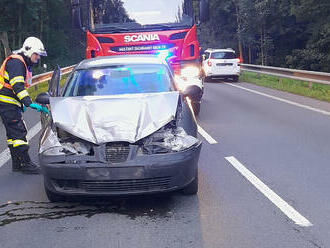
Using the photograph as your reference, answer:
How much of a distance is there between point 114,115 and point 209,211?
4.75 ft

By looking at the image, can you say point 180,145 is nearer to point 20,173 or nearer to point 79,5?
point 20,173

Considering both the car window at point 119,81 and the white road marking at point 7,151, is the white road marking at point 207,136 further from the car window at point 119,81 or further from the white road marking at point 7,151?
the white road marking at point 7,151

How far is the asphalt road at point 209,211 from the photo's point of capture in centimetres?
410

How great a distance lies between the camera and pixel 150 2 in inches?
501

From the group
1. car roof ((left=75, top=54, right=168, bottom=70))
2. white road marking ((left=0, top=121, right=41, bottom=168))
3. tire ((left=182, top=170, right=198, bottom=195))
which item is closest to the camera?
tire ((left=182, top=170, right=198, bottom=195))

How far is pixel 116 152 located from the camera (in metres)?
4.64

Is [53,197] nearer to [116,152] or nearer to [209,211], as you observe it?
[116,152]

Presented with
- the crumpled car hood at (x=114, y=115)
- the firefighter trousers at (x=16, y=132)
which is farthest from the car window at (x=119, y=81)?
the firefighter trousers at (x=16, y=132)

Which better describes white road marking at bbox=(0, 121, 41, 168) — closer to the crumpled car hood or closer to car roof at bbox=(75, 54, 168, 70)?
car roof at bbox=(75, 54, 168, 70)

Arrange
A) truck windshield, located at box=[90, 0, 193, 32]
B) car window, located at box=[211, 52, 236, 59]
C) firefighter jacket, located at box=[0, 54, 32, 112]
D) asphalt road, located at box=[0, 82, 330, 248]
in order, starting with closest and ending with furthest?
asphalt road, located at box=[0, 82, 330, 248] → firefighter jacket, located at box=[0, 54, 32, 112] → truck windshield, located at box=[90, 0, 193, 32] → car window, located at box=[211, 52, 236, 59]

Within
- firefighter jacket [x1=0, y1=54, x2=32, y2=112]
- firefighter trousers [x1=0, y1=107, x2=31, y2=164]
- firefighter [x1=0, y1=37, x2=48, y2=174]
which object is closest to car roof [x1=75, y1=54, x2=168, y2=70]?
firefighter [x1=0, y1=37, x2=48, y2=174]

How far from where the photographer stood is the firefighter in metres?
6.19

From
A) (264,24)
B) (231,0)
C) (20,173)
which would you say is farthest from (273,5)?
(20,173)

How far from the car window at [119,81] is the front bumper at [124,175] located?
1602 millimetres
